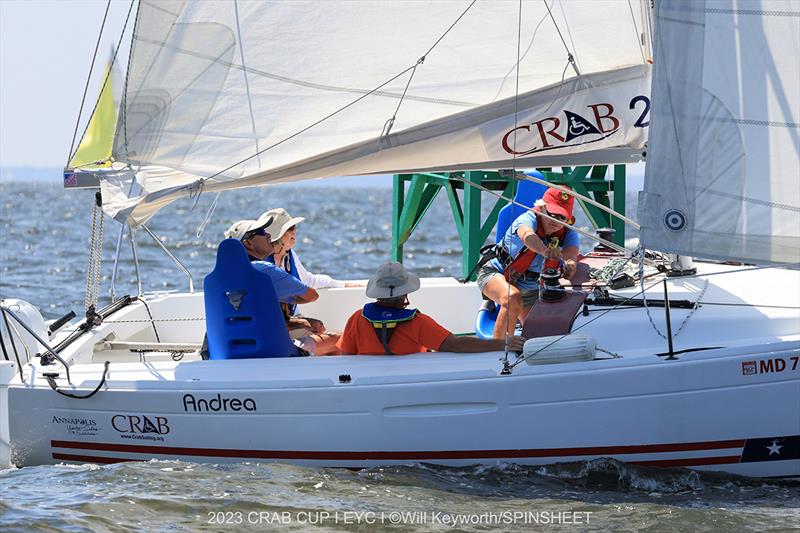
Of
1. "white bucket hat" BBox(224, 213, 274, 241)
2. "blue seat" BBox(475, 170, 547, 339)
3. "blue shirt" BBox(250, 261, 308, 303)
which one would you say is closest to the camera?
"blue shirt" BBox(250, 261, 308, 303)

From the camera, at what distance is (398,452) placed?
5965 millimetres

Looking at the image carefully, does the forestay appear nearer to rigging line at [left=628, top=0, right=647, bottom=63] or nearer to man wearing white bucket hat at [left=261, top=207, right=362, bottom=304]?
rigging line at [left=628, top=0, right=647, bottom=63]

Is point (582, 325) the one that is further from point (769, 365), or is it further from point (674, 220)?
point (769, 365)

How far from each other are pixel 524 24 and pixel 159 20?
1948 millimetres

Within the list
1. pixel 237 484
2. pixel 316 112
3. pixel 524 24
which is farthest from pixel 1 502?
pixel 524 24

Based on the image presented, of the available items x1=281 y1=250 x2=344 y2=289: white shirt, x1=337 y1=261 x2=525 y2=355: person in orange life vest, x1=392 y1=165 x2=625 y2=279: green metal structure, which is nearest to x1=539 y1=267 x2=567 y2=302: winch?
x1=337 y1=261 x2=525 y2=355: person in orange life vest

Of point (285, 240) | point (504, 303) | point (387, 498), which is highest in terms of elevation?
point (285, 240)

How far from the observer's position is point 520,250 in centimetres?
707

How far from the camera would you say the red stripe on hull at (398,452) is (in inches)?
226

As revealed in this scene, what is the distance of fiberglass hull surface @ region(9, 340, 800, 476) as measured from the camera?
5.64 meters

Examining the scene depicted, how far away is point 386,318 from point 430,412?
0.65 meters

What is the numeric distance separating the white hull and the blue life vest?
0.38ft

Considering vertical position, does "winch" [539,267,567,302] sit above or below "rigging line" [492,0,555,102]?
below

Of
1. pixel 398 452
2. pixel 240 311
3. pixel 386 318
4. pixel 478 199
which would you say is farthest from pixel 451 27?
pixel 478 199
